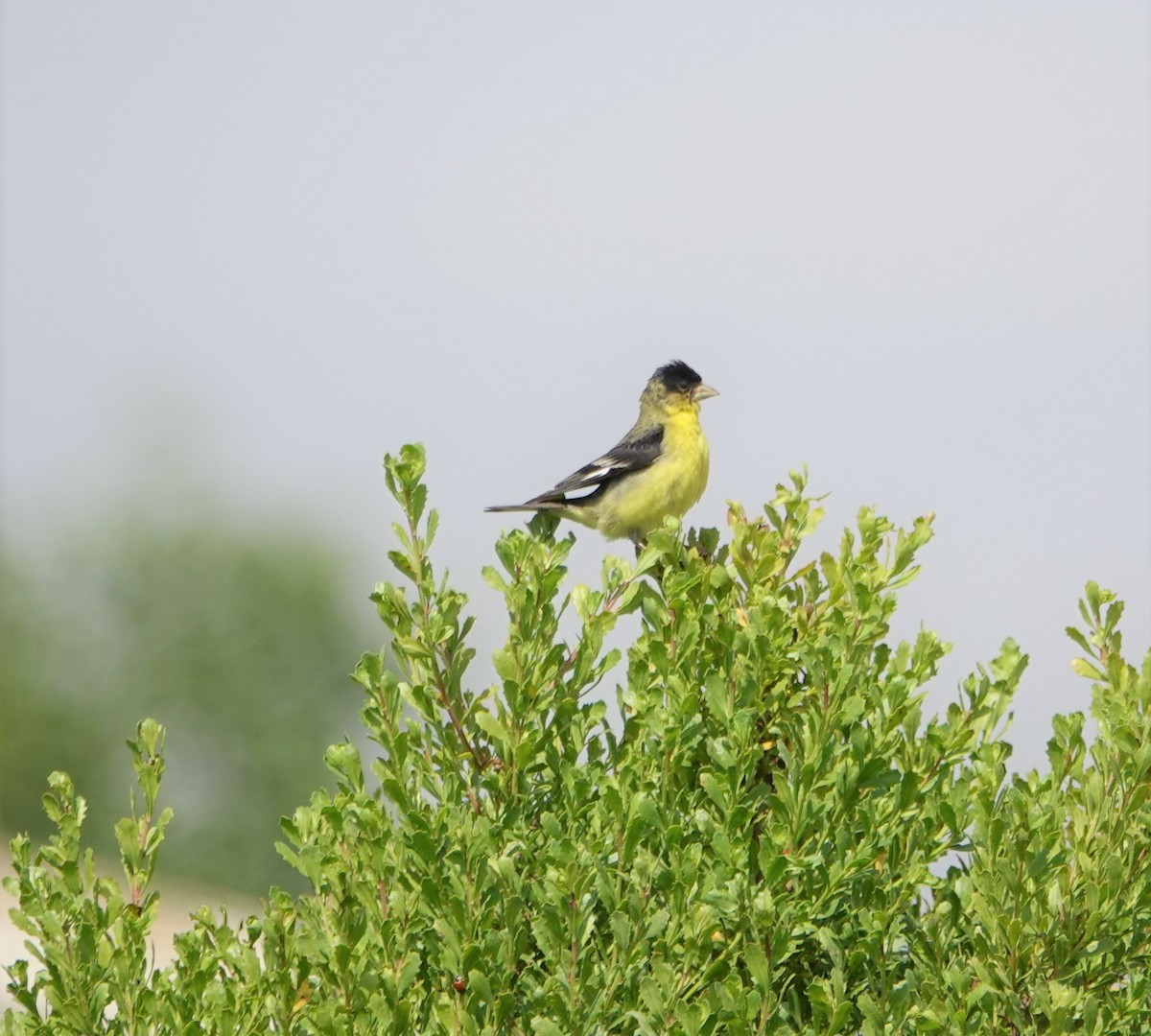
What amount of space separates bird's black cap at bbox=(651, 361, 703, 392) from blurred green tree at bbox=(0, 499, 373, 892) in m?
29.3

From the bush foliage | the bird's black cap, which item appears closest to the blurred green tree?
the bird's black cap

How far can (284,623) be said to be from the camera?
137ft

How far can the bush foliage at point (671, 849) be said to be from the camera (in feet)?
14.5

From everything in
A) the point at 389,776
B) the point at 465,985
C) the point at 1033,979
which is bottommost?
the point at 1033,979

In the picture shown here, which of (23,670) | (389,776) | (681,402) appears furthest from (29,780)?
(389,776)

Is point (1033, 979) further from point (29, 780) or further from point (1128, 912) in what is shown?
point (29, 780)

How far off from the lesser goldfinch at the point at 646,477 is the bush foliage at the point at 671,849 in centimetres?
463

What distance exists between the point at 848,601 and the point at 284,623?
124 ft

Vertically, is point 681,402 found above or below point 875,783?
above

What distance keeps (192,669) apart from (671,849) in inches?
1569

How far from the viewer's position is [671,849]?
14.8ft

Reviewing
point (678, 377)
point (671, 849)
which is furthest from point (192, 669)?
point (671, 849)

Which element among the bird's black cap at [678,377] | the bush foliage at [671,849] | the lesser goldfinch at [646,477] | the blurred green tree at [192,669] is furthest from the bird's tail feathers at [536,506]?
the blurred green tree at [192,669]

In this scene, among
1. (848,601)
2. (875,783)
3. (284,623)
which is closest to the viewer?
(875,783)
